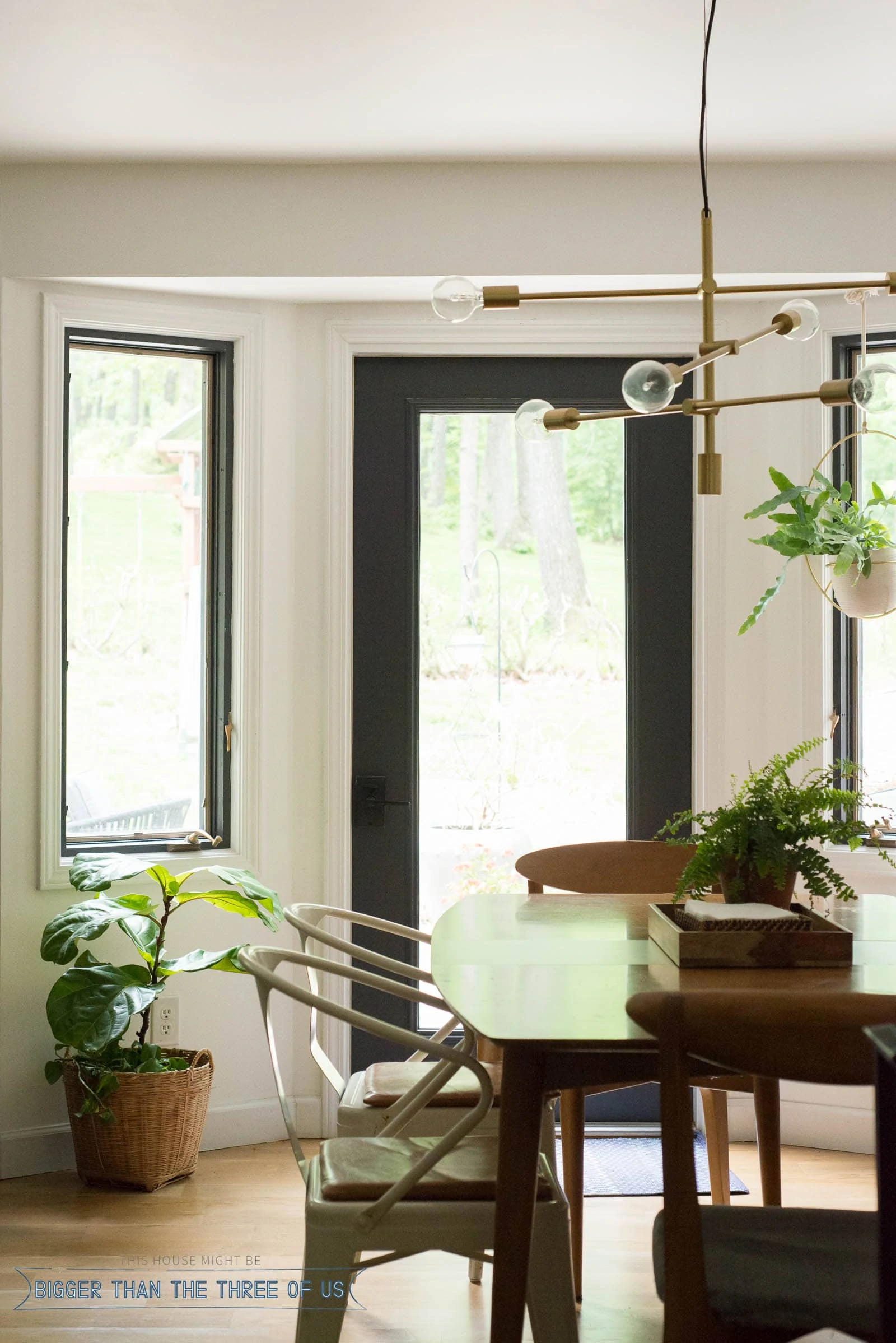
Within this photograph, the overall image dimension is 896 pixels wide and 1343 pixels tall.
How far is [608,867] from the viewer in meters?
3.03

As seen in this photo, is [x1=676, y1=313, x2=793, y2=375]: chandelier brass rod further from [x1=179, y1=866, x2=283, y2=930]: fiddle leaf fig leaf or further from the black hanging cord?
[x1=179, y1=866, x2=283, y2=930]: fiddle leaf fig leaf

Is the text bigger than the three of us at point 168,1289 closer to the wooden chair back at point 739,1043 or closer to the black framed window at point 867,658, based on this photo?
the wooden chair back at point 739,1043

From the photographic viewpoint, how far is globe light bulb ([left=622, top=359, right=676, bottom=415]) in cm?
199

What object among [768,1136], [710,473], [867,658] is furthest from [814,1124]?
[710,473]

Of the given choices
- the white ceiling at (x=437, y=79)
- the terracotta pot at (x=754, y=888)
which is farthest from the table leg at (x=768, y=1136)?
the white ceiling at (x=437, y=79)

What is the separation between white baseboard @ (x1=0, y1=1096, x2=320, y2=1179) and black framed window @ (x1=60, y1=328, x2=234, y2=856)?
2.57ft

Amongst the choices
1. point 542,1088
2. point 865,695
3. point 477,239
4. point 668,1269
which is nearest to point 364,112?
point 477,239

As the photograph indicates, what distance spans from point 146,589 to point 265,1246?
183 centimetres

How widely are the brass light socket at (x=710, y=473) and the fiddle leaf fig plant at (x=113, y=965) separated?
1709 mm

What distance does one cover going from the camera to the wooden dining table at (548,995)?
1.59 m

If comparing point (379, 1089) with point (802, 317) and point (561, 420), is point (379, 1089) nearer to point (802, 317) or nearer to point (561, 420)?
point (561, 420)

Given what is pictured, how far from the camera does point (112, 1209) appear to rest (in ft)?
10.2

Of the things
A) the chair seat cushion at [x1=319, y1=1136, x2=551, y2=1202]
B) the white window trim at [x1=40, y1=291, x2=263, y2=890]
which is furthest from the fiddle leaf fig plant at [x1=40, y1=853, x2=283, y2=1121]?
the chair seat cushion at [x1=319, y1=1136, x2=551, y2=1202]

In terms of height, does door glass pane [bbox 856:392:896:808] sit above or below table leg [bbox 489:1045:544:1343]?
above
